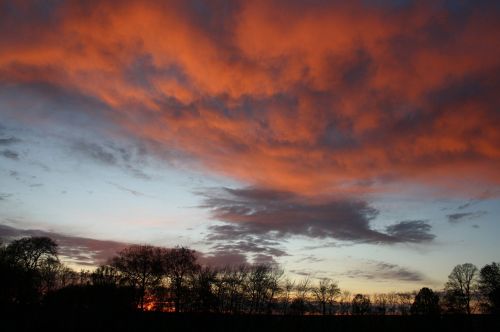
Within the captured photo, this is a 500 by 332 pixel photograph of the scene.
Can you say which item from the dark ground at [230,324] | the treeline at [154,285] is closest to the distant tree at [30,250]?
the treeline at [154,285]

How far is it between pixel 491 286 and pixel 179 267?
243 feet

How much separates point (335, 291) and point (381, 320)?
437ft

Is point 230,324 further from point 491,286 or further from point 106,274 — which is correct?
point 491,286

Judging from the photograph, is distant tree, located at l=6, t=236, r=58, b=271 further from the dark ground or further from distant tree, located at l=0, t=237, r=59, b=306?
the dark ground

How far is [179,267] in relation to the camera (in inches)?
3851

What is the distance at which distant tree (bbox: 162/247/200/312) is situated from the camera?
9566 centimetres

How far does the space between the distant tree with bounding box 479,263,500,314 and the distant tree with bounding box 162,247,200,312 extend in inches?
2697

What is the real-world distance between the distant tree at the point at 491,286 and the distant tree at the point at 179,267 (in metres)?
68.5

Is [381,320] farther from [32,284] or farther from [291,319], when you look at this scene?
[32,284]

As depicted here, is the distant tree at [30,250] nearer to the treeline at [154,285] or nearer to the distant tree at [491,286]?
the treeline at [154,285]

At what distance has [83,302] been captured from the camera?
200 ft

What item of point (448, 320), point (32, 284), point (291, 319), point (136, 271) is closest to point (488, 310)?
point (448, 320)

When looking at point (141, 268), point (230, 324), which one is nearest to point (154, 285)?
point (141, 268)

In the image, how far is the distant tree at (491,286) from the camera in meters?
81.1
